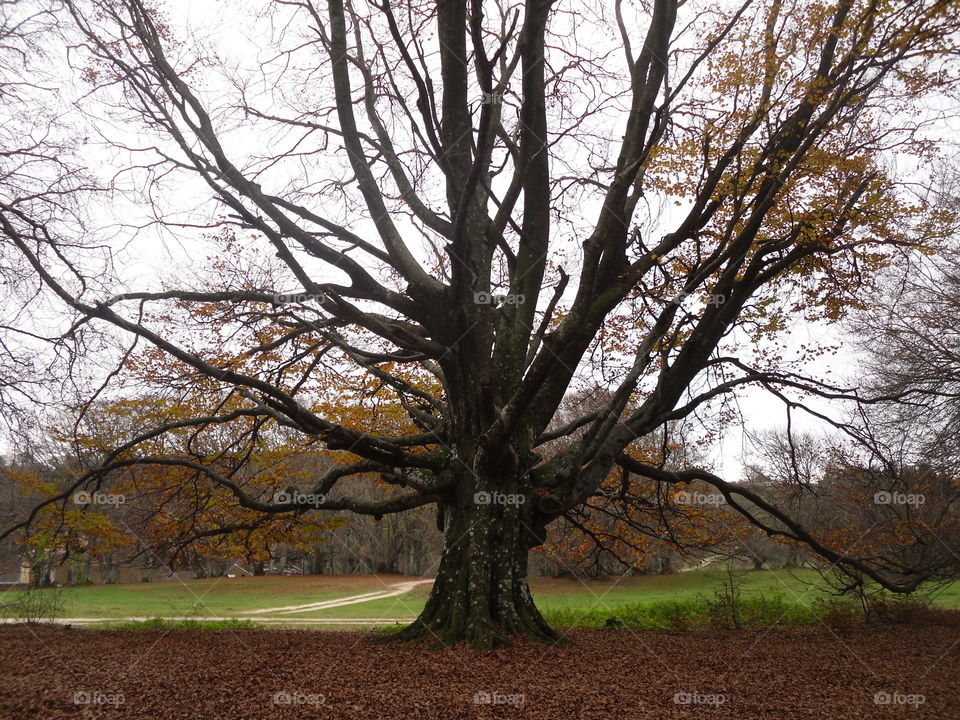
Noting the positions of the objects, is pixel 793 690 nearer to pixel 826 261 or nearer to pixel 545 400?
pixel 545 400

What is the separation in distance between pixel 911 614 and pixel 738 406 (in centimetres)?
800

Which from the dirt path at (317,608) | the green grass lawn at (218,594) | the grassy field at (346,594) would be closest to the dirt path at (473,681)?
the grassy field at (346,594)

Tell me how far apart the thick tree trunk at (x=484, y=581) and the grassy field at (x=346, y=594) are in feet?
28.8

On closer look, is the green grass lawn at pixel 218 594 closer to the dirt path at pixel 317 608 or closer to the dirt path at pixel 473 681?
the dirt path at pixel 317 608

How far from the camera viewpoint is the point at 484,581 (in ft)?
27.3

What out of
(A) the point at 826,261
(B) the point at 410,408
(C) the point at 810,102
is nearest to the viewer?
(C) the point at 810,102

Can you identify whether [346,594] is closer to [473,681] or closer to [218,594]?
[218,594]

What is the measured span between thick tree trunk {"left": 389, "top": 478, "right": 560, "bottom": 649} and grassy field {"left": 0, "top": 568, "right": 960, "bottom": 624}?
8793 mm

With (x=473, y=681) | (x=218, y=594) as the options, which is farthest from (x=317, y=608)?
(x=473, y=681)

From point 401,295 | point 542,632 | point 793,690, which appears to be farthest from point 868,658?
point 401,295

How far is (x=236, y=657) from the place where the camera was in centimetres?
801

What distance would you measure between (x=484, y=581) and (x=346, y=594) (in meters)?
25.0

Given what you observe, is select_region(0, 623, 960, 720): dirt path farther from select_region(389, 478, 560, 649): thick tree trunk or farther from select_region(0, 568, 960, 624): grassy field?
select_region(0, 568, 960, 624): grassy field

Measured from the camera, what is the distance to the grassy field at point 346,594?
20188mm
